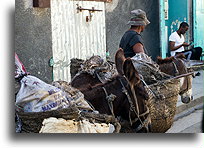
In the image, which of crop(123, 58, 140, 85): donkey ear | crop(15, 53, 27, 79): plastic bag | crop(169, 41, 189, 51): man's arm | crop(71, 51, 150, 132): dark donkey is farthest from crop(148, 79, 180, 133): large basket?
crop(15, 53, 27, 79): plastic bag

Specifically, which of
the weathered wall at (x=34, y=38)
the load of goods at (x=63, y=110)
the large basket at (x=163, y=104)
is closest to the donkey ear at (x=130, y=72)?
the load of goods at (x=63, y=110)

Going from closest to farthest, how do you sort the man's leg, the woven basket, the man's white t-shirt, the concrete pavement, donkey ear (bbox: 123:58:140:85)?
the woven basket, donkey ear (bbox: 123:58:140:85), the concrete pavement, the man's leg, the man's white t-shirt

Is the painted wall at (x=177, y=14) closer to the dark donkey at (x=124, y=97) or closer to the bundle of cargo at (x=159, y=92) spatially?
the bundle of cargo at (x=159, y=92)

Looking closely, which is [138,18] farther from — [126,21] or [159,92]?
[159,92]

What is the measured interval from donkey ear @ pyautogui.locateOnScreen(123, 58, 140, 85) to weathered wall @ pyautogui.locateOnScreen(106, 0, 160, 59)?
0.61 meters

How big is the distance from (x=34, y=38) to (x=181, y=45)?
1169mm

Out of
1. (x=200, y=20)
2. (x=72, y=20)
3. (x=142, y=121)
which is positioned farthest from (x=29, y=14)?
(x=200, y=20)

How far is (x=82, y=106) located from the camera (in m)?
2.65

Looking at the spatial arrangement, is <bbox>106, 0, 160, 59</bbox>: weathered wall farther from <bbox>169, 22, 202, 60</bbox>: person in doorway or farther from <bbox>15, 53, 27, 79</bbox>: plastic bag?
<bbox>15, 53, 27, 79</bbox>: plastic bag

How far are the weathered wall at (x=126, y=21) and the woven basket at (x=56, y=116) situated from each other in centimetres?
84

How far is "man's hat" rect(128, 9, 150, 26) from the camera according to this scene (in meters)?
3.38

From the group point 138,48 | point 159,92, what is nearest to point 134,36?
point 138,48

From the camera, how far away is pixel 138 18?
3.44 metres

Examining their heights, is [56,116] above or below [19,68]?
below
